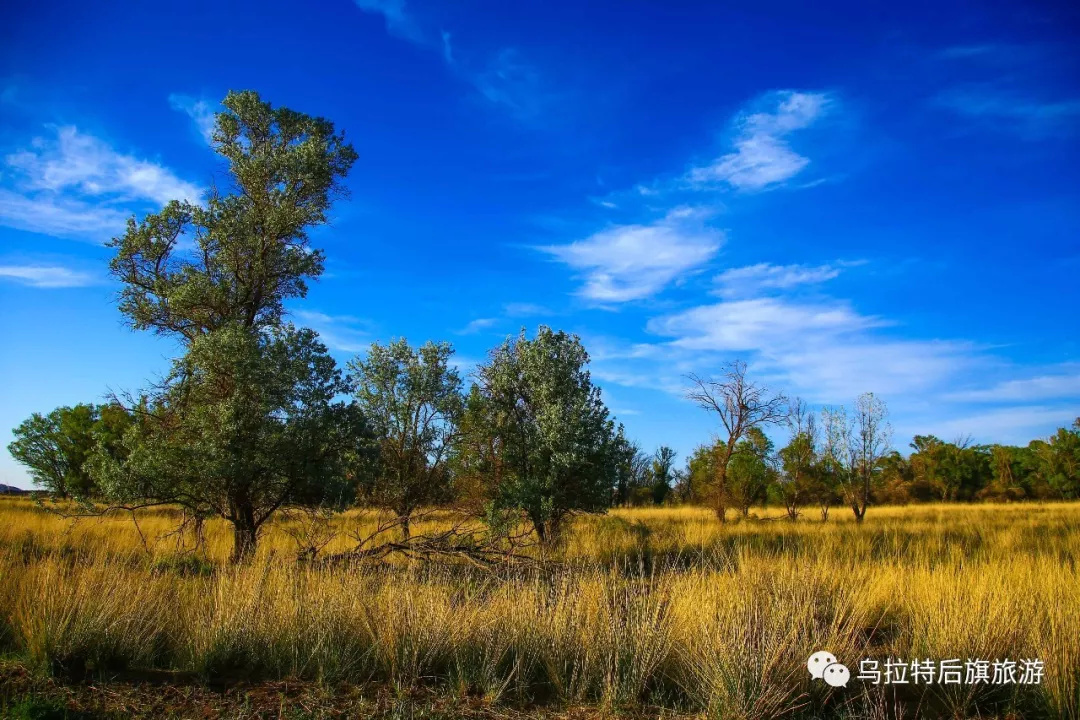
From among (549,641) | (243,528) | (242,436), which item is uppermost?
(242,436)

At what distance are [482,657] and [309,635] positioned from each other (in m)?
1.75

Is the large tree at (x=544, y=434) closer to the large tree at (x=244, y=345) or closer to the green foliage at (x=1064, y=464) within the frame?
the large tree at (x=244, y=345)

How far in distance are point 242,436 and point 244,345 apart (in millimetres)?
1641

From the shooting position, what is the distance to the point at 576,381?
Answer: 15352mm

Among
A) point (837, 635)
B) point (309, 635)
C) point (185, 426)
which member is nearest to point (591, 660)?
point (837, 635)

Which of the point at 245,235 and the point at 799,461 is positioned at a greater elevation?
the point at 245,235

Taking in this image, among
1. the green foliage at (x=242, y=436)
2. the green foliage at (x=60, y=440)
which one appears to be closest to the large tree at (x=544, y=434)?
the green foliage at (x=242, y=436)

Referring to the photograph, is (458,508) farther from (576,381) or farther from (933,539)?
(933,539)

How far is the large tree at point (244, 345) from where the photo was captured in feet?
33.5

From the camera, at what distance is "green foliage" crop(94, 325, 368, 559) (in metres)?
10.1

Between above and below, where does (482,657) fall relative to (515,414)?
below

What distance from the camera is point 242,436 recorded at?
10.4 meters

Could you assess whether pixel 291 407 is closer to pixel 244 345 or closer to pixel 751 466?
pixel 244 345

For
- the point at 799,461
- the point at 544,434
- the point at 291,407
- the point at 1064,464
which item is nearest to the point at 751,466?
the point at 799,461
